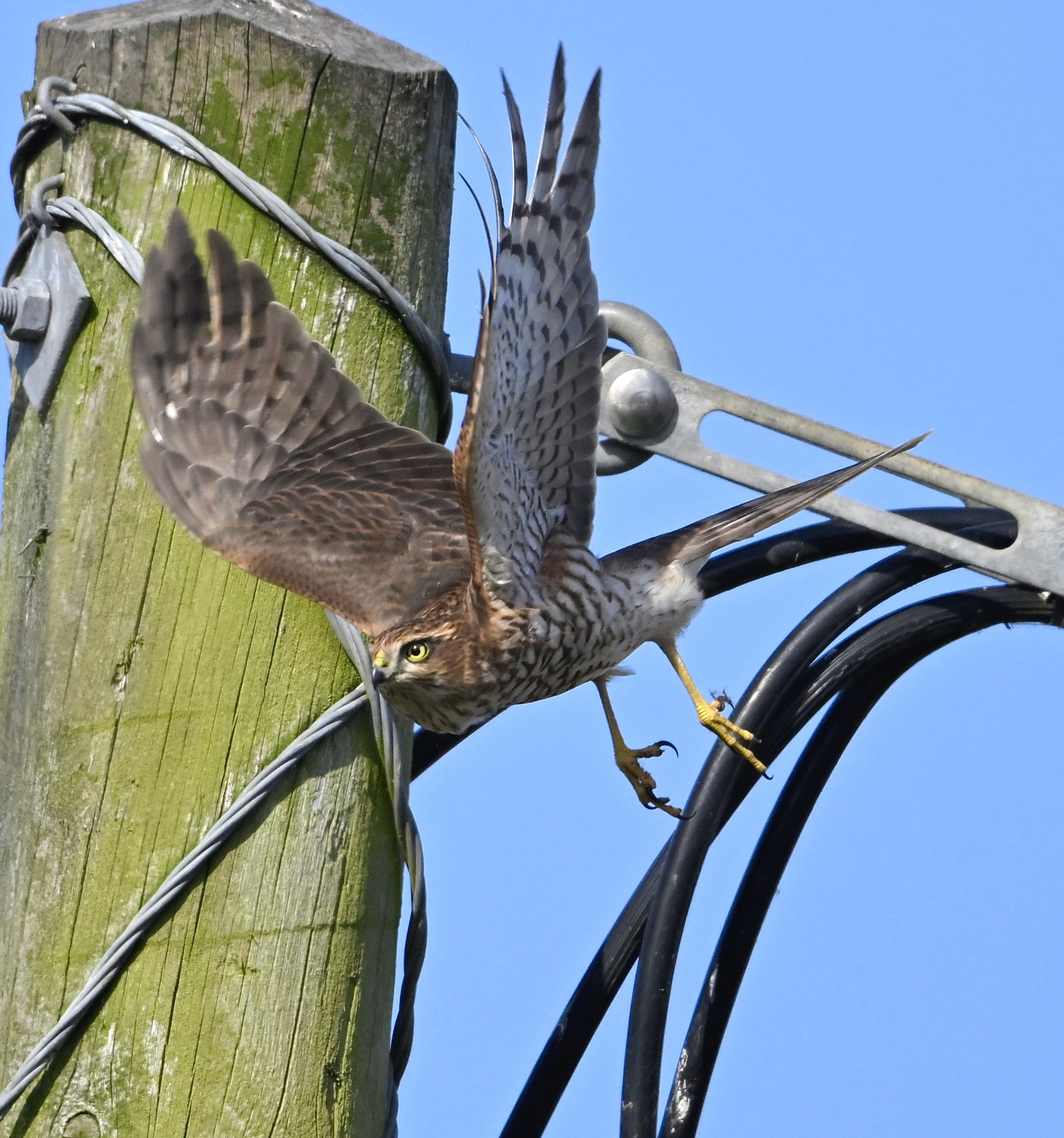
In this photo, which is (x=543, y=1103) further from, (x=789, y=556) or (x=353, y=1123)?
(x=789, y=556)

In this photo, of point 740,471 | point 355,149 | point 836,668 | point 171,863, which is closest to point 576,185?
point 355,149

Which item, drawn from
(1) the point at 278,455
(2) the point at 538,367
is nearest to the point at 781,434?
(2) the point at 538,367

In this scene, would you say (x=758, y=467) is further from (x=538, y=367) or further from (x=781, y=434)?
(x=538, y=367)

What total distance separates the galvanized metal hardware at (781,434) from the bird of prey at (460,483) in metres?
0.07

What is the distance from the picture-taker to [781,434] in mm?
3275


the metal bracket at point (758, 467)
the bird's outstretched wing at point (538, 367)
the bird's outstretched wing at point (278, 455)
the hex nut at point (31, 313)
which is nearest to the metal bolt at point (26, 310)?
the hex nut at point (31, 313)

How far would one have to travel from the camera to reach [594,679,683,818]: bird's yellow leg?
12.5 ft

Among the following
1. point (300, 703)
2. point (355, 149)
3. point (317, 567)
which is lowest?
point (300, 703)

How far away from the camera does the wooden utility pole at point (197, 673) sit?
2533mm

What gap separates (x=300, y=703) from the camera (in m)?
2.66

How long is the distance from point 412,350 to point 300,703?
729 millimetres

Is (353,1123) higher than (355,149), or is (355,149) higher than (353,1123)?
(355,149)

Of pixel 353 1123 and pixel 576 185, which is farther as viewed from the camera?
pixel 576 185

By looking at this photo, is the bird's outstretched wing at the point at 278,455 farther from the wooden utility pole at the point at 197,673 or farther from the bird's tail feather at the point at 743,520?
the bird's tail feather at the point at 743,520
